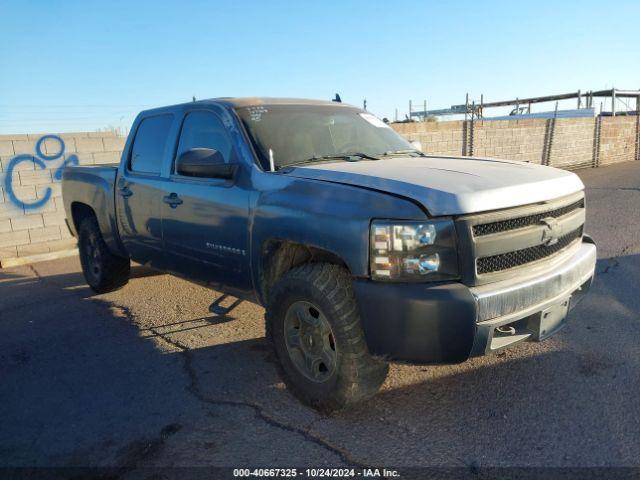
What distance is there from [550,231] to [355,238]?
1116 millimetres

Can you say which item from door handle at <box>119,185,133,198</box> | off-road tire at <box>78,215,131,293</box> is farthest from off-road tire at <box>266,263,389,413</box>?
off-road tire at <box>78,215,131,293</box>

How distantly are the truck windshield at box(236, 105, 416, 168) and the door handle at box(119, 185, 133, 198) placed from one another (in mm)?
1590

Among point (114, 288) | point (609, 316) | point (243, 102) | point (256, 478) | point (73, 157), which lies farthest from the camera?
point (73, 157)

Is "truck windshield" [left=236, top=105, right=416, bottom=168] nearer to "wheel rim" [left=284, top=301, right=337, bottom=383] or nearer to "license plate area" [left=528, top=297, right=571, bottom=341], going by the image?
"wheel rim" [left=284, top=301, right=337, bottom=383]

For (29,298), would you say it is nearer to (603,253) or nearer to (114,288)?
(114,288)

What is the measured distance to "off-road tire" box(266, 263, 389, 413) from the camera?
2.82 meters

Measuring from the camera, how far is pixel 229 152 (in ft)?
12.3

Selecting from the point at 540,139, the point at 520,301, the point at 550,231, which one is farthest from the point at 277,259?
the point at 540,139

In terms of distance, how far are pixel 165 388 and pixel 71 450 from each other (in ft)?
2.50

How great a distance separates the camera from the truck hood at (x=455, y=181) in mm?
2617

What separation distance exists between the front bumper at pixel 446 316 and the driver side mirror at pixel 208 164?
134cm

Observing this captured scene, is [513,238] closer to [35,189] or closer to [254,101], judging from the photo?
[254,101]

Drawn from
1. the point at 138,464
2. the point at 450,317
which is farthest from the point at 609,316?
the point at 138,464

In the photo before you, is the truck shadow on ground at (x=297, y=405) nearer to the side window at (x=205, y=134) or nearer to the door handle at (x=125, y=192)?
the door handle at (x=125, y=192)
